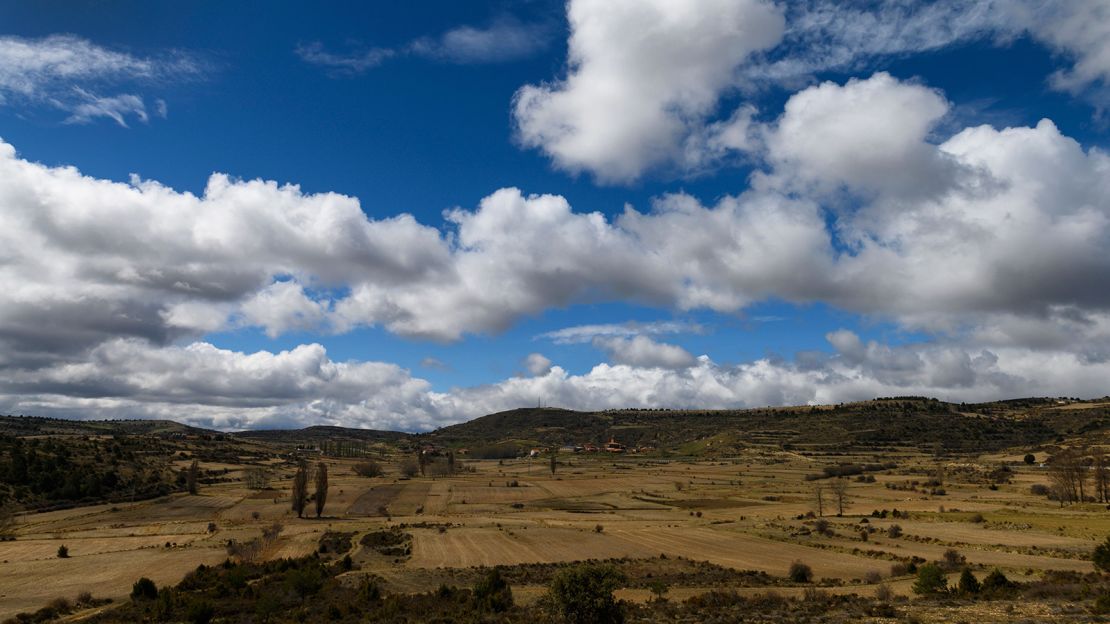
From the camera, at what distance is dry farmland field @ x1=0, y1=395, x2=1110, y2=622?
39.9 m

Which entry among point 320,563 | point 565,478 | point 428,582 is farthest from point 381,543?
point 565,478

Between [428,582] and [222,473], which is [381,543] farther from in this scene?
[222,473]

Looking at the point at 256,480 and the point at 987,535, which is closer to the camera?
the point at 987,535

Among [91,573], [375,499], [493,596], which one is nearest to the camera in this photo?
[493,596]

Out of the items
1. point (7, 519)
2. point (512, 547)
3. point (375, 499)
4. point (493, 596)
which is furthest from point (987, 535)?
point (7, 519)

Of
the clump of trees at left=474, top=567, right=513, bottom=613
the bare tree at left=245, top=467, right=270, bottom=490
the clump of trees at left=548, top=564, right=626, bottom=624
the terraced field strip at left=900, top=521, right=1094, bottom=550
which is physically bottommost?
the bare tree at left=245, top=467, right=270, bottom=490

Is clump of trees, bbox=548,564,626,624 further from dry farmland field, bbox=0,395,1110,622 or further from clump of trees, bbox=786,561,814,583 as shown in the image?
clump of trees, bbox=786,561,814,583

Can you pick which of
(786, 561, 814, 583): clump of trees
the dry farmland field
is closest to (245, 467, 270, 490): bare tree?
the dry farmland field

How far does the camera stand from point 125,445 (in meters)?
170

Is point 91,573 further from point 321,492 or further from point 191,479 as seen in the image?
point 191,479

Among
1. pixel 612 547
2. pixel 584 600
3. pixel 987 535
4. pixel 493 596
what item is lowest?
pixel 612 547

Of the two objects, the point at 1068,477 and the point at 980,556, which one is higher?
the point at 1068,477

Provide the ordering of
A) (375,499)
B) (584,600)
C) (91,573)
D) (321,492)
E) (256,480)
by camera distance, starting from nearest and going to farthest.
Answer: (584,600) → (91,573) → (321,492) → (375,499) → (256,480)

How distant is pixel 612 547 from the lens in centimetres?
7238
